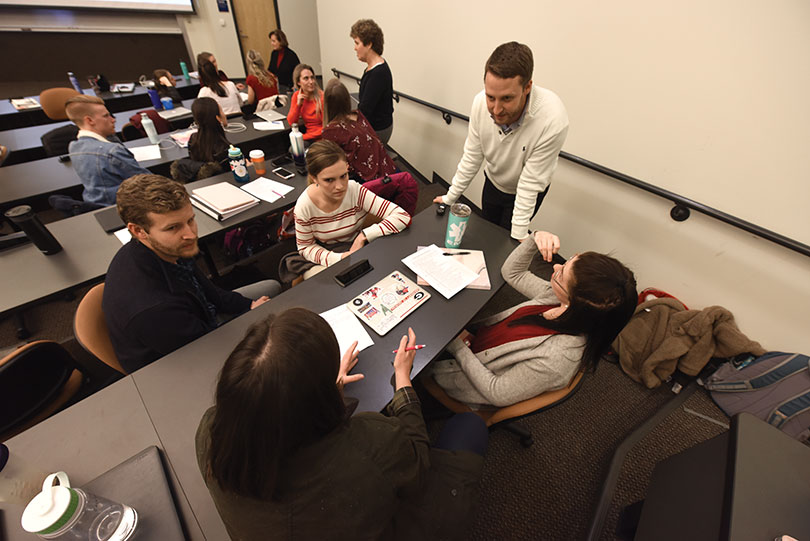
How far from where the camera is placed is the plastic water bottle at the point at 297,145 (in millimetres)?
2332

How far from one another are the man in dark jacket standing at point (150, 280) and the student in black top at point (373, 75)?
85.8 inches

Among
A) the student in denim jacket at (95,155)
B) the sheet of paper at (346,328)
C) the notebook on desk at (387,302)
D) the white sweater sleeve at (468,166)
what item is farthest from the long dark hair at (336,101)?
the sheet of paper at (346,328)

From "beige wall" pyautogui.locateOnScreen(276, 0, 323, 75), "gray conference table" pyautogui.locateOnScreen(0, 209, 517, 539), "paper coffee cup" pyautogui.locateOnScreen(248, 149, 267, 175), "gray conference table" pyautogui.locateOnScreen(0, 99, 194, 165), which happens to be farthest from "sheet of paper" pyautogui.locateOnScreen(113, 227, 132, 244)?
"beige wall" pyautogui.locateOnScreen(276, 0, 323, 75)

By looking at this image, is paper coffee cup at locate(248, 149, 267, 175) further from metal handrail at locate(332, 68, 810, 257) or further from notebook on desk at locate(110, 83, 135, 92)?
notebook on desk at locate(110, 83, 135, 92)

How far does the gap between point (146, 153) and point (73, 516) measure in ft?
8.81

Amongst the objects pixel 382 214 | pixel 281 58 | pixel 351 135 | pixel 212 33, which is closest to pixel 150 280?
pixel 382 214

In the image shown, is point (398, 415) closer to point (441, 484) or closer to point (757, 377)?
point (441, 484)

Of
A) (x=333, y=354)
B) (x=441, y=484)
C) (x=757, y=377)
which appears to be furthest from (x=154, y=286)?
(x=757, y=377)

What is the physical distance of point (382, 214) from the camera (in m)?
1.85

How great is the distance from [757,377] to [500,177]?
6.00ft

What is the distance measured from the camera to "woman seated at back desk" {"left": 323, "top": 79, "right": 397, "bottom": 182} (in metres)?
2.32

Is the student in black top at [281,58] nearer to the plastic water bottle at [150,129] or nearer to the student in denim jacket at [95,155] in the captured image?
the plastic water bottle at [150,129]

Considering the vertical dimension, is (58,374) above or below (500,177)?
below

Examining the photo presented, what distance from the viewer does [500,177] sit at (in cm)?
204
